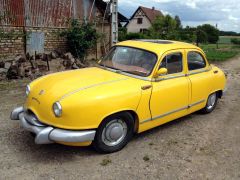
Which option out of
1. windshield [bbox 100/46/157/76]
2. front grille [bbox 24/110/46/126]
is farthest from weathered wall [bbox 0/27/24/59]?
front grille [bbox 24/110/46/126]

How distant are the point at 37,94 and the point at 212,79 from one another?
374 centimetres

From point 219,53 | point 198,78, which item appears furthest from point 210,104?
point 219,53

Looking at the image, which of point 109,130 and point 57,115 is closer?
point 57,115

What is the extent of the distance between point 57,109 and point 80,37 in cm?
938

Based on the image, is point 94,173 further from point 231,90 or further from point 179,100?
point 231,90

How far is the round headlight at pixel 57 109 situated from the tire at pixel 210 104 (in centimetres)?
365

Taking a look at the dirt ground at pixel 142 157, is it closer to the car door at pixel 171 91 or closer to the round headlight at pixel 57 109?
the car door at pixel 171 91

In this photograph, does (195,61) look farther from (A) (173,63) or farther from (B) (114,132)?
(B) (114,132)

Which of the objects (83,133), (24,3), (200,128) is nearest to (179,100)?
(200,128)

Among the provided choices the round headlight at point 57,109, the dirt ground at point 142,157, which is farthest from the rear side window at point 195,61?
the round headlight at point 57,109

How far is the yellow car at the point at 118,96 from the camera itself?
13.0 ft

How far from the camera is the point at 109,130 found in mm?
4305

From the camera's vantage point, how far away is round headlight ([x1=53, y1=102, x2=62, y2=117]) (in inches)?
154

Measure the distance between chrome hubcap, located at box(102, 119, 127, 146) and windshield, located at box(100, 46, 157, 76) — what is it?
972mm
